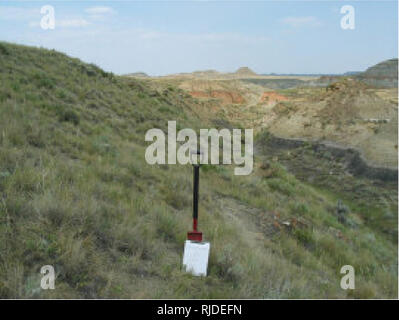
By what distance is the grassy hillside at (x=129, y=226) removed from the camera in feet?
10.2

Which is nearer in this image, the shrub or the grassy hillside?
the grassy hillside

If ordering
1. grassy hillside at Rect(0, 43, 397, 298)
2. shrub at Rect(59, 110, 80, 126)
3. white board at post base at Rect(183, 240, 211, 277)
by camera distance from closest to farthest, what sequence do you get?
grassy hillside at Rect(0, 43, 397, 298) → white board at post base at Rect(183, 240, 211, 277) → shrub at Rect(59, 110, 80, 126)

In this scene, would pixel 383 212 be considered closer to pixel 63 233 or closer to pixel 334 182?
pixel 334 182

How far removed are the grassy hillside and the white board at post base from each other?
94mm

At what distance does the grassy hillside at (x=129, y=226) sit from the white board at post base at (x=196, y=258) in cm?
9

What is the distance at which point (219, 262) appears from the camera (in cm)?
380

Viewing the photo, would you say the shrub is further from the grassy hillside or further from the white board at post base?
the white board at post base

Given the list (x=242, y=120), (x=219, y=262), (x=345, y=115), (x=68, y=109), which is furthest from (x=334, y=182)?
(x=242, y=120)

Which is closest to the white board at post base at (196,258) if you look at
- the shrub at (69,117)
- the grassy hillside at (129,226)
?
the grassy hillside at (129,226)

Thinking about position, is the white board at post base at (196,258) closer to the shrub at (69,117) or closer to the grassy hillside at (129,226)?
the grassy hillside at (129,226)

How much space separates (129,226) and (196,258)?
93 cm

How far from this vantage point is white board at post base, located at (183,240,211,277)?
353 cm

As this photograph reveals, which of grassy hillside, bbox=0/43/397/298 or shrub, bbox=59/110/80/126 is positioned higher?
shrub, bbox=59/110/80/126

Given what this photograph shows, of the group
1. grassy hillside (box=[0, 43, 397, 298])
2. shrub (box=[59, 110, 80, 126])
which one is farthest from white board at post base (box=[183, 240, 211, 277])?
shrub (box=[59, 110, 80, 126])
